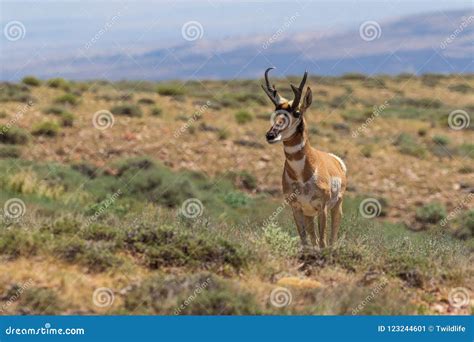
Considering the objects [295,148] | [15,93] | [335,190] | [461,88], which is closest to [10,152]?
[15,93]

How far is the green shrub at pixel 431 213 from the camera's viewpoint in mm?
31156

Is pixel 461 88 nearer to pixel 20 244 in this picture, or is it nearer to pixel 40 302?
pixel 20 244

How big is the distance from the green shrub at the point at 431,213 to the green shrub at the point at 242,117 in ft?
47.1

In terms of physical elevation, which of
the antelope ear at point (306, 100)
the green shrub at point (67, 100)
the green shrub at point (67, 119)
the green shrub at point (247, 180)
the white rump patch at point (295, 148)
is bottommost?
the green shrub at point (247, 180)

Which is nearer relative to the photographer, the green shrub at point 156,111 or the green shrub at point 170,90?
the green shrub at point 156,111

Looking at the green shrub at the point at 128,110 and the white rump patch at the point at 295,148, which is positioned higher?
the white rump patch at the point at 295,148

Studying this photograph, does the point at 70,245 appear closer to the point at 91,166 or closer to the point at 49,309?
→ the point at 49,309

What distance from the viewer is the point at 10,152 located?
3497cm

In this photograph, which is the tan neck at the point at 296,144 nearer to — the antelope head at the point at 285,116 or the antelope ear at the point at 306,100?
the antelope head at the point at 285,116

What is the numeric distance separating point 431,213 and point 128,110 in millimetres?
16741

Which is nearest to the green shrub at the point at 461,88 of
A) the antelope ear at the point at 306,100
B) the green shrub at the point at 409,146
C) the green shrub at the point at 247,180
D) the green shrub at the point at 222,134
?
the green shrub at the point at 409,146

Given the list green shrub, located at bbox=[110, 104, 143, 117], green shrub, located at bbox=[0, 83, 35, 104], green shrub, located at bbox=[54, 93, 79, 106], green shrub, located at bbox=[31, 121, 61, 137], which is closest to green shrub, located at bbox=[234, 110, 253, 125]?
green shrub, located at bbox=[110, 104, 143, 117]

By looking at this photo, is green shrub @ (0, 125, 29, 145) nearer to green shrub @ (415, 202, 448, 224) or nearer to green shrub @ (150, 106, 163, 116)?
green shrub @ (150, 106, 163, 116)

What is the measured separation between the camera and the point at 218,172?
36656 mm
